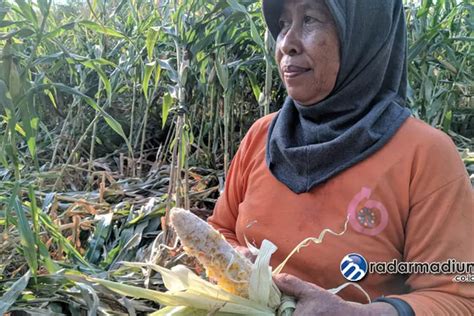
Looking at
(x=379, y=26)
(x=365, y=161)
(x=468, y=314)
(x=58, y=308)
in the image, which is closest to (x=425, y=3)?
Answer: (x=379, y=26)

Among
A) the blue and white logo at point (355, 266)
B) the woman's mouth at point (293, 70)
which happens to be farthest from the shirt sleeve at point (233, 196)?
the blue and white logo at point (355, 266)

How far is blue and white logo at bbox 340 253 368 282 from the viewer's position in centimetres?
104

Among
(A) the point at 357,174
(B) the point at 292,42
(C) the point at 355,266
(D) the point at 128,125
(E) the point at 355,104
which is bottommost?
(D) the point at 128,125

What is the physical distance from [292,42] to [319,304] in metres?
0.52

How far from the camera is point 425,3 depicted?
223 centimetres

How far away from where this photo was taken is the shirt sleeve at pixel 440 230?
96cm

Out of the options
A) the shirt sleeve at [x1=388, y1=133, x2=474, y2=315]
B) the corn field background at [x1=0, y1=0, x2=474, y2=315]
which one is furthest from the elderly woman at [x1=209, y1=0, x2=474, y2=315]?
the corn field background at [x1=0, y1=0, x2=474, y2=315]

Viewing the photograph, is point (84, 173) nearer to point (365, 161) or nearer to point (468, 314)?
point (365, 161)

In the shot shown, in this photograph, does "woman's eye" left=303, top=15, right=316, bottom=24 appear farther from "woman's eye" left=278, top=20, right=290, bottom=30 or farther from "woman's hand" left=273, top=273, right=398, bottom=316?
"woman's hand" left=273, top=273, right=398, bottom=316

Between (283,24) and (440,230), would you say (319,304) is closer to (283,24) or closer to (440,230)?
(440,230)

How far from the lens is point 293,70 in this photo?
1.14m

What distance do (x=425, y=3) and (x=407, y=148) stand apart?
1.41m

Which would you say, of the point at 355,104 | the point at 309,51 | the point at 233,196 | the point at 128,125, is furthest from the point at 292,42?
the point at 128,125

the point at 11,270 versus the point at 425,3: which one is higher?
the point at 425,3
